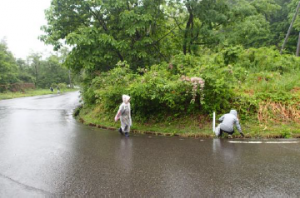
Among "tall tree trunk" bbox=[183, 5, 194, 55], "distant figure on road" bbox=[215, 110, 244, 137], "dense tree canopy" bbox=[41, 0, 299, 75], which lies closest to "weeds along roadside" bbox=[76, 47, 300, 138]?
"distant figure on road" bbox=[215, 110, 244, 137]

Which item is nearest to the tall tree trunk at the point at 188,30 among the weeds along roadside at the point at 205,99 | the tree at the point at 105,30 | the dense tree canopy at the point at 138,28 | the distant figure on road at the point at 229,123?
the dense tree canopy at the point at 138,28

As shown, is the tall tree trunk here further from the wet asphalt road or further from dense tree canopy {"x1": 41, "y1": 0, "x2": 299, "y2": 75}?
the wet asphalt road

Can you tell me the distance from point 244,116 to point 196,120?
69.3 inches

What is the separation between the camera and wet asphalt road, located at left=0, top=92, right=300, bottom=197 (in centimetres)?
362

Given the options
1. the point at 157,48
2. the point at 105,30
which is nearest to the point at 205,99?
the point at 157,48

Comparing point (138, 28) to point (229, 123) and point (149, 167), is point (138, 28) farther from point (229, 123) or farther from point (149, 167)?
point (149, 167)

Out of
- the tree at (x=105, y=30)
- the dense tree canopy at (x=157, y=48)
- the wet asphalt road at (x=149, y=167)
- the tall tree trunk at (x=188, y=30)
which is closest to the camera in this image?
the wet asphalt road at (x=149, y=167)

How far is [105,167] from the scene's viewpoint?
4727mm

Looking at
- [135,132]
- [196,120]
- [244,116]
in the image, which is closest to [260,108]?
[244,116]

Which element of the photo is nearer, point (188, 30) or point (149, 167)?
point (149, 167)

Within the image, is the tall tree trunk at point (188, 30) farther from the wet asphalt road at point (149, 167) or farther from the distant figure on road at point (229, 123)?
the wet asphalt road at point (149, 167)

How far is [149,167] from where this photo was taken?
15.4 feet

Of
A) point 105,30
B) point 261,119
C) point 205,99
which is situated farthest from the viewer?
point 105,30

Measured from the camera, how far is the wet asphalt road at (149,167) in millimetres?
3625
